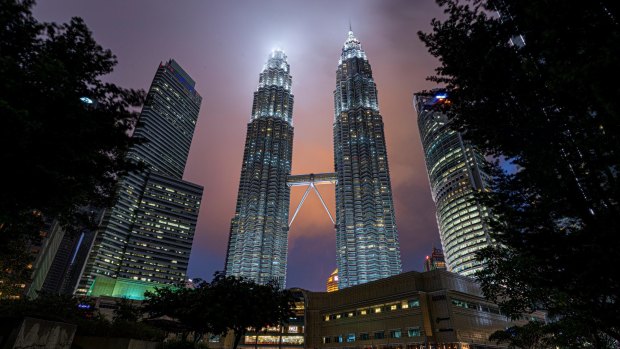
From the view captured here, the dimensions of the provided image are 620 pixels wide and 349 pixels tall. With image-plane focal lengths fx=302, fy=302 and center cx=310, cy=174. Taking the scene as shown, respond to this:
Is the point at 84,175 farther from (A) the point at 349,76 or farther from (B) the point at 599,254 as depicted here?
(A) the point at 349,76

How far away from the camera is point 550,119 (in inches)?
344

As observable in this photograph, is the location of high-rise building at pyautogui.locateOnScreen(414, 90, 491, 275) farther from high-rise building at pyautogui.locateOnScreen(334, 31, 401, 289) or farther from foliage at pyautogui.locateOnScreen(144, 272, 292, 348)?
foliage at pyautogui.locateOnScreen(144, 272, 292, 348)

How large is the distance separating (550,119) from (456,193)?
551 ft

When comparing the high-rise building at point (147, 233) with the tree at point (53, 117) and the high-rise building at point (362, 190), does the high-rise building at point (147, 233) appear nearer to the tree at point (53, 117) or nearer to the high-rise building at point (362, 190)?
the high-rise building at point (362, 190)

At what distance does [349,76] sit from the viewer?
193000mm

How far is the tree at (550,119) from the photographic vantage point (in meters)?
6.64

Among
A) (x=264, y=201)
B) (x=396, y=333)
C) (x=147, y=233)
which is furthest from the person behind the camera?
(x=147, y=233)

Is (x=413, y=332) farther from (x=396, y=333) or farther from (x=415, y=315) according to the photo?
(x=396, y=333)

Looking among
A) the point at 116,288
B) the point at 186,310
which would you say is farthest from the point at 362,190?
the point at 186,310

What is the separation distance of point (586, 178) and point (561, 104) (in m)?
2.25

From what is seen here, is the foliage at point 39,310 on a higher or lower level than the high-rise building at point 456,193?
lower

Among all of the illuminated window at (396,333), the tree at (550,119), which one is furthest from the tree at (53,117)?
the illuminated window at (396,333)

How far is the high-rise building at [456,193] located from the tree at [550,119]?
5397 inches

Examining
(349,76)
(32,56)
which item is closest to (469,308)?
(32,56)
